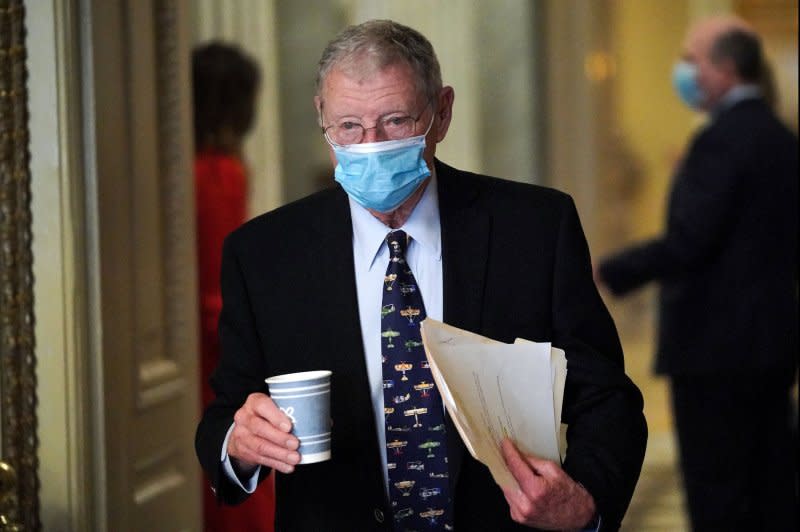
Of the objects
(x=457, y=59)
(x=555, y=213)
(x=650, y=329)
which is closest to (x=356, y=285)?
(x=555, y=213)

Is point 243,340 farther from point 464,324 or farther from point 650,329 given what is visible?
point 650,329

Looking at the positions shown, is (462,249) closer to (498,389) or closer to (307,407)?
(498,389)

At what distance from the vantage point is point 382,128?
2076 millimetres

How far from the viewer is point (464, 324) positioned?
208 cm

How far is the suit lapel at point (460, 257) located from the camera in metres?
2.05

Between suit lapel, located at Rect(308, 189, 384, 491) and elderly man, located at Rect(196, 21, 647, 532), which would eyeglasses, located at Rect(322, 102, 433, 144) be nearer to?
elderly man, located at Rect(196, 21, 647, 532)

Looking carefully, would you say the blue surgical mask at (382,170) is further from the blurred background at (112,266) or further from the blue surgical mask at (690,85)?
the blue surgical mask at (690,85)

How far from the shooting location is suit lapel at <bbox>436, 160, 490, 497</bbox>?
205 cm

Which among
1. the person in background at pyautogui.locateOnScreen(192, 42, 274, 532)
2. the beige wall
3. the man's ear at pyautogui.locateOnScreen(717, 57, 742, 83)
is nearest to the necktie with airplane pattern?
the person in background at pyautogui.locateOnScreen(192, 42, 274, 532)

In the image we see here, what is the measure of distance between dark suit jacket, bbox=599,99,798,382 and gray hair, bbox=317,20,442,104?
2416 mm

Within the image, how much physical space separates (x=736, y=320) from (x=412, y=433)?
105 inches

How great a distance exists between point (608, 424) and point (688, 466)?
251cm

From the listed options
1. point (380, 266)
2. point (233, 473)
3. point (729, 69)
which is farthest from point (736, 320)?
point (233, 473)

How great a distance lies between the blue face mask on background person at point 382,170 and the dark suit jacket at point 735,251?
2.43 m
